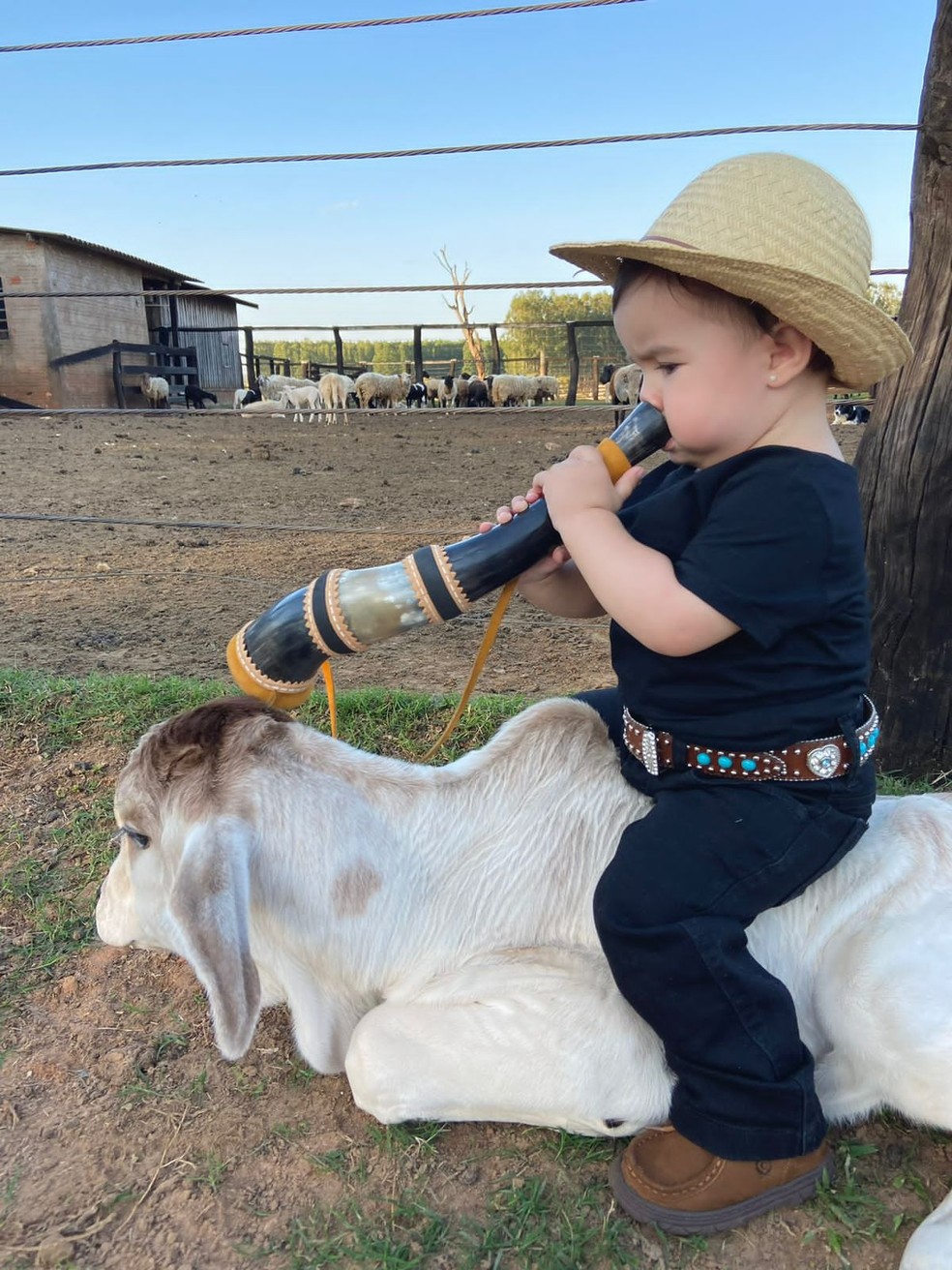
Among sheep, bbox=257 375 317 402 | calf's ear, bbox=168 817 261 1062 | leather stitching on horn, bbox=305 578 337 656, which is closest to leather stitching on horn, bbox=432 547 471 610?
leather stitching on horn, bbox=305 578 337 656

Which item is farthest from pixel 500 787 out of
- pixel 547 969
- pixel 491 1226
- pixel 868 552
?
pixel 868 552

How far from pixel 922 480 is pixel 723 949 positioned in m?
2.07

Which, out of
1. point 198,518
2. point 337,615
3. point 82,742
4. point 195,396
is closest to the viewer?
point 337,615

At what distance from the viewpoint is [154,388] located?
29.2 meters

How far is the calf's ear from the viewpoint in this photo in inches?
69.8

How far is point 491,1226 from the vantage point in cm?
190

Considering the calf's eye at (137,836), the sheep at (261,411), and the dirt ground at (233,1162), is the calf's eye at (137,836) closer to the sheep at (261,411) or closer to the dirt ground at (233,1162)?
the dirt ground at (233,1162)

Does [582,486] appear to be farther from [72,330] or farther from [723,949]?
[72,330]

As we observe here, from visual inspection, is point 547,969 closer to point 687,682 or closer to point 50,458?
point 687,682

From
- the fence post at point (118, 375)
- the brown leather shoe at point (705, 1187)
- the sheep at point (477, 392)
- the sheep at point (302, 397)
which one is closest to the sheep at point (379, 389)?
the sheep at point (302, 397)

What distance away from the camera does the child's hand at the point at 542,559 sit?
214 cm

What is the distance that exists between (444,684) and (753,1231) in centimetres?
292

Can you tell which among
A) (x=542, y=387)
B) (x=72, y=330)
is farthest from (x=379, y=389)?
(x=72, y=330)

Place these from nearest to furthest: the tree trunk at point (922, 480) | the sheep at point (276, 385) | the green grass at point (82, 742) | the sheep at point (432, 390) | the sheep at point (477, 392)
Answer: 1. the green grass at point (82, 742)
2. the tree trunk at point (922, 480)
3. the sheep at point (477, 392)
4. the sheep at point (276, 385)
5. the sheep at point (432, 390)
